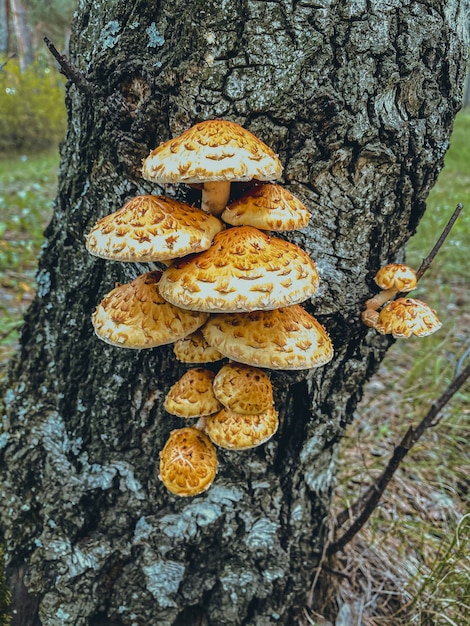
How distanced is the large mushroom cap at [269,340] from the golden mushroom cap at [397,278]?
425 mm

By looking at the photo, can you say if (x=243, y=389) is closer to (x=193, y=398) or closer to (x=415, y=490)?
(x=193, y=398)

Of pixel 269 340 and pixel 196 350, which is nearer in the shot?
pixel 269 340

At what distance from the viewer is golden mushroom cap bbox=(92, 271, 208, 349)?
1.55 meters

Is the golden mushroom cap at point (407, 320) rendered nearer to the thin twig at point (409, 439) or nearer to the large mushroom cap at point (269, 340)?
the large mushroom cap at point (269, 340)

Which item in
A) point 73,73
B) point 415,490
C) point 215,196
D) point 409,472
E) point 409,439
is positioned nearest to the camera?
point 215,196

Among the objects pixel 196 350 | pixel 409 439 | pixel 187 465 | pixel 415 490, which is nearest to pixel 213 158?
pixel 196 350

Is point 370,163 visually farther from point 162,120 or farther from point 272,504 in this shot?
point 272,504

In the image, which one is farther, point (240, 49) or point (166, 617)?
point (166, 617)

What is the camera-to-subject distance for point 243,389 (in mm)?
1613

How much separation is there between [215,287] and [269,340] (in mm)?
293

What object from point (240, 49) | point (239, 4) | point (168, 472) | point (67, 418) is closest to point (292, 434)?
point (168, 472)

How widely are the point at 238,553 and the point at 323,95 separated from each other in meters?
2.10

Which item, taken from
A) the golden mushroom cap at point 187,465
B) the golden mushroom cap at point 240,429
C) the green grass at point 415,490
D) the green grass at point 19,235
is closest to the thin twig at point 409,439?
the green grass at point 415,490

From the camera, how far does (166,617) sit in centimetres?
229
